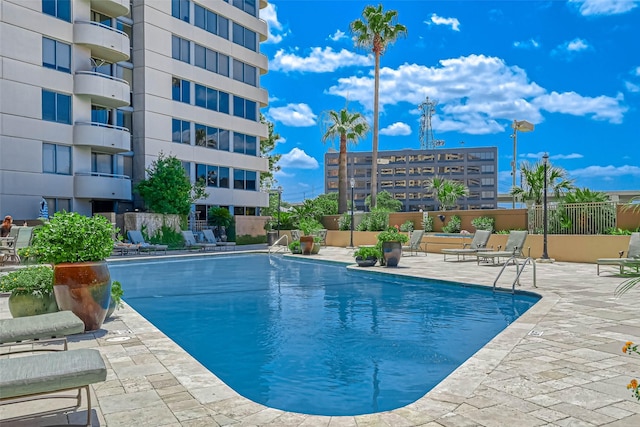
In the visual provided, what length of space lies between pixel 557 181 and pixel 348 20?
20.5 m

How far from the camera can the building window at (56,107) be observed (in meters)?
23.4

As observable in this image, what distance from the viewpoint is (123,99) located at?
84.2 feet

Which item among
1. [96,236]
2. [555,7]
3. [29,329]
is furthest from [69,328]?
[555,7]

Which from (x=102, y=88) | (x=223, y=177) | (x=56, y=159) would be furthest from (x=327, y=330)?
(x=223, y=177)

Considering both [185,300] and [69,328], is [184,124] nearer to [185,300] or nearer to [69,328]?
[185,300]

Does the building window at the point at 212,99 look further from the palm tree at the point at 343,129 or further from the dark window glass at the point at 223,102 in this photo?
the palm tree at the point at 343,129

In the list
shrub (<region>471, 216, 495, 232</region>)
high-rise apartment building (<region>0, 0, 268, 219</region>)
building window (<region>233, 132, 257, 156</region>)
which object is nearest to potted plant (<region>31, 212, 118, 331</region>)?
high-rise apartment building (<region>0, 0, 268, 219</region>)

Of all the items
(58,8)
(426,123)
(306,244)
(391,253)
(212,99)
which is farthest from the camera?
(426,123)

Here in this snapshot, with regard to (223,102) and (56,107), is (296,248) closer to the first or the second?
(56,107)

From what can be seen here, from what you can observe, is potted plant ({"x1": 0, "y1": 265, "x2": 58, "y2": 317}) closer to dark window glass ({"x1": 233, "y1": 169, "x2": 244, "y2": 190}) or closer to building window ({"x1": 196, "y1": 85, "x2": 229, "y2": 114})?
building window ({"x1": 196, "y1": 85, "x2": 229, "y2": 114})

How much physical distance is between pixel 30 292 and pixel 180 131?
983 inches

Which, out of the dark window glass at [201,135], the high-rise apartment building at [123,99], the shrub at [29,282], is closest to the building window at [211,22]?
the high-rise apartment building at [123,99]

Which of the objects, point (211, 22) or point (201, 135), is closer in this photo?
point (201, 135)

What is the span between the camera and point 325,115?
1359 inches
